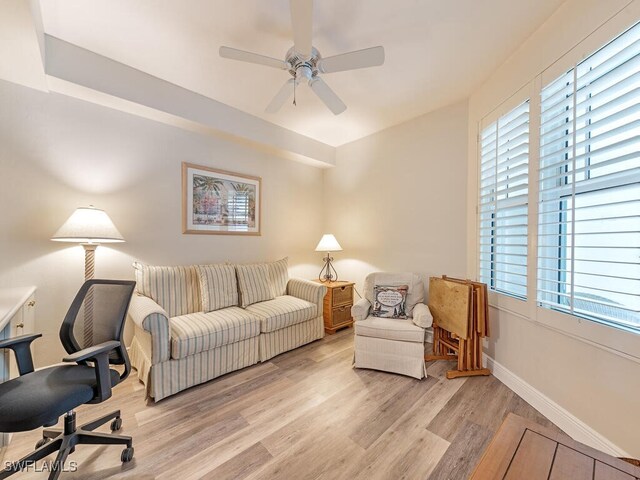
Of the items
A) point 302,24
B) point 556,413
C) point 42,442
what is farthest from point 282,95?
point 556,413

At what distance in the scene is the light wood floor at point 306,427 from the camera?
4.55 feet

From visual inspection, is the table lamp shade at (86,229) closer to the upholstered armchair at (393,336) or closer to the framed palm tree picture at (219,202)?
the framed palm tree picture at (219,202)

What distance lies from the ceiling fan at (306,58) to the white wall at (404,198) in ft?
4.81

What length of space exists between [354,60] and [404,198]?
188cm

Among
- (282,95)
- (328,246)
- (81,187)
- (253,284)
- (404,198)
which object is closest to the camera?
(282,95)

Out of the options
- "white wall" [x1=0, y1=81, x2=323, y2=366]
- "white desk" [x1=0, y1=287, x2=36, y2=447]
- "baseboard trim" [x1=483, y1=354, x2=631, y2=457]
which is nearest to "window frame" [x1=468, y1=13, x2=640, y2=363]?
"baseboard trim" [x1=483, y1=354, x2=631, y2=457]

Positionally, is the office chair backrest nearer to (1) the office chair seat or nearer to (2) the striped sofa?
(1) the office chair seat

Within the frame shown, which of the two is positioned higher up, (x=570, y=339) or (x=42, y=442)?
(x=570, y=339)

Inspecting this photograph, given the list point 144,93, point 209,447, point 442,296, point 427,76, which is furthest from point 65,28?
point 442,296

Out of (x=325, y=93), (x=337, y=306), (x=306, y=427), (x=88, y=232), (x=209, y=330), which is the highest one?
(x=325, y=93)

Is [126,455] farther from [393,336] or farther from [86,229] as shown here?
[393,336]

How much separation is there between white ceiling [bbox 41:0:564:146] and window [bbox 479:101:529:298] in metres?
0.58

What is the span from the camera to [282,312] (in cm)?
267

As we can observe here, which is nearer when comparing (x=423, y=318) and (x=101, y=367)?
(x=101, y=367)
